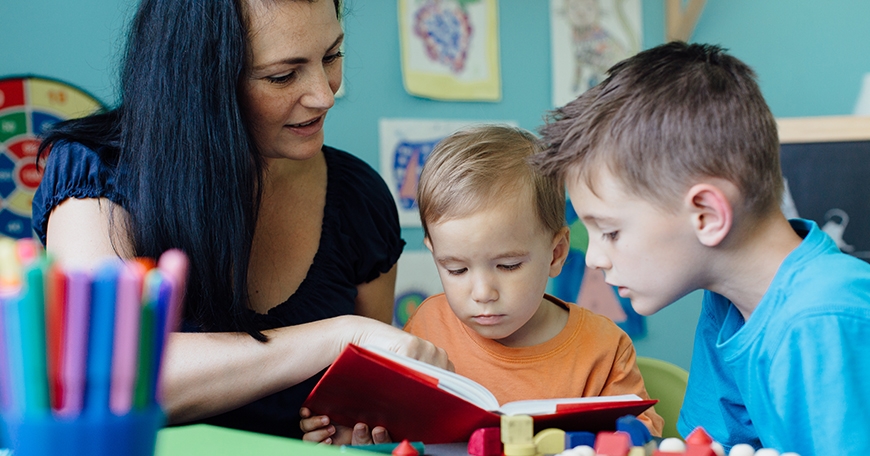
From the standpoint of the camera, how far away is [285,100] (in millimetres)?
1005

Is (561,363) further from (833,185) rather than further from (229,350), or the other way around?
(833,185)

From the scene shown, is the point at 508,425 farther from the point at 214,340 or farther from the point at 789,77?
the point at 789,77

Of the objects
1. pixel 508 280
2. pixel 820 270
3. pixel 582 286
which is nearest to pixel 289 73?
pixel 508 280

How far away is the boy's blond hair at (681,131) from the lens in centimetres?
76

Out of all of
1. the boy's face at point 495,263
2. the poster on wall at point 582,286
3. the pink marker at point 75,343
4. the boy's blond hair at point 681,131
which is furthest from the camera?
the poster on wall at point 582,286

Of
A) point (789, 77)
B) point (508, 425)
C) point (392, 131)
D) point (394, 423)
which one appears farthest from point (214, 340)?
point (789, 77)

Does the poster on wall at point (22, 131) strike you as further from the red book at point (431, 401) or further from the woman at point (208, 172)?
the red book at point (431, 401)

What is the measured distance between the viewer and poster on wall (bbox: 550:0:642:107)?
6.62 feet

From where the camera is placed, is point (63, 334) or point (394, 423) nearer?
point (63, 334)

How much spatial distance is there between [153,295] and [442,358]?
0.61 meters

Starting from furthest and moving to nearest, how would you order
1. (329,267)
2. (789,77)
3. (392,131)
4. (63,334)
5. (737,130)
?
1. (789,77)
2. (392,131)
3. (329,267)
4. (737,130)
5. (63,334)

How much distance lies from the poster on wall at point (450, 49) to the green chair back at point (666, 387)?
0.86 metres

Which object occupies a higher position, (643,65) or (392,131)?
(643,65)

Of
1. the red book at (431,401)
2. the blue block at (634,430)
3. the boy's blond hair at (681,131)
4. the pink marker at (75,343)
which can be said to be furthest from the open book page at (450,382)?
the pink marker at (75,343)
